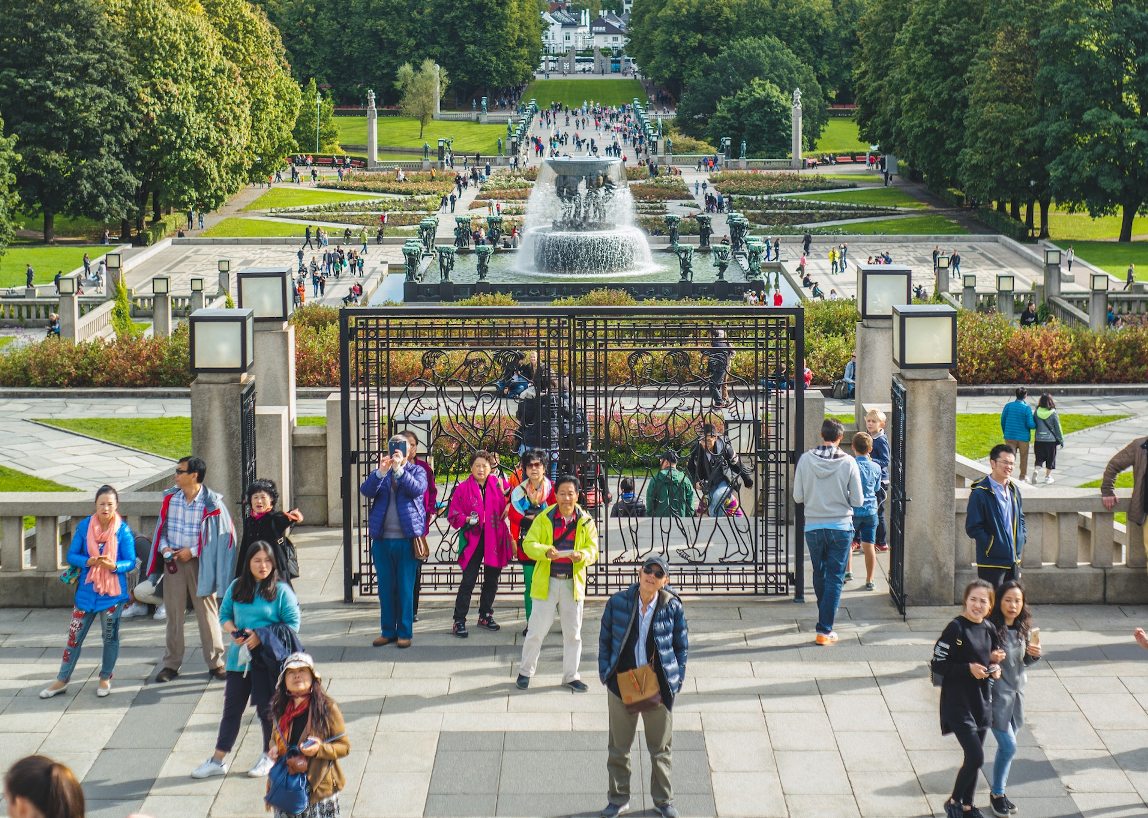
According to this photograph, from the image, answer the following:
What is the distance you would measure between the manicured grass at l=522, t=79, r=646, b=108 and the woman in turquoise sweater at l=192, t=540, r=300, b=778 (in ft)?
421

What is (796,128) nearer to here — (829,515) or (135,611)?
(829,515)

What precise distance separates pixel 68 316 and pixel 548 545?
89.3 ft

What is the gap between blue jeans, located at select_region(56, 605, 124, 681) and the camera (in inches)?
457

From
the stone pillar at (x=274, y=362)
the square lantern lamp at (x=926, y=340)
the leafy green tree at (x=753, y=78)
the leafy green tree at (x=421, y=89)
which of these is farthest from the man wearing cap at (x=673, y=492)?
the leafy green tree at (x=421, y=89)

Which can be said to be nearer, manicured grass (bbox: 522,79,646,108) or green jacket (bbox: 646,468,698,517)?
green jacket (bbox: 646,468,698,517)

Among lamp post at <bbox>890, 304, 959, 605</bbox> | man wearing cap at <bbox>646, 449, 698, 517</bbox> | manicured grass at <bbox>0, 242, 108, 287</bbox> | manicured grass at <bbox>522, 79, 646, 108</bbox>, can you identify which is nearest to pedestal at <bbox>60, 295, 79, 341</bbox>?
manicured grass at <bbox>0, 242, 108, 287</bbox>

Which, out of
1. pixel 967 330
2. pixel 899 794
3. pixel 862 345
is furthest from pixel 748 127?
pixel 899 794

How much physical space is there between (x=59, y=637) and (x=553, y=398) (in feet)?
16.0

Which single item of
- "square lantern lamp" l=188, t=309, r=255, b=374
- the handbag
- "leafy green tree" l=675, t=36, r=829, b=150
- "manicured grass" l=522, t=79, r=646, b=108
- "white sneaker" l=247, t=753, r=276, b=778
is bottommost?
"white sneaker" l=247, t=753, r=276, b=778

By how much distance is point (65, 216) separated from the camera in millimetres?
60250

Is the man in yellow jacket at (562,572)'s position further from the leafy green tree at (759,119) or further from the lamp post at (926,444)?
the leafy green tree at (759,119)

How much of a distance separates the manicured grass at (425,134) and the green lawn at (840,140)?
20566mm

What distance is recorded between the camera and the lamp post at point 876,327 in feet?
51.3

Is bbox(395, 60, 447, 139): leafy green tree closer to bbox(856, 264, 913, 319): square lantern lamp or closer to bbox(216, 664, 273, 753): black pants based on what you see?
bbox(856, 264, 913, 319): square lantern lamp
